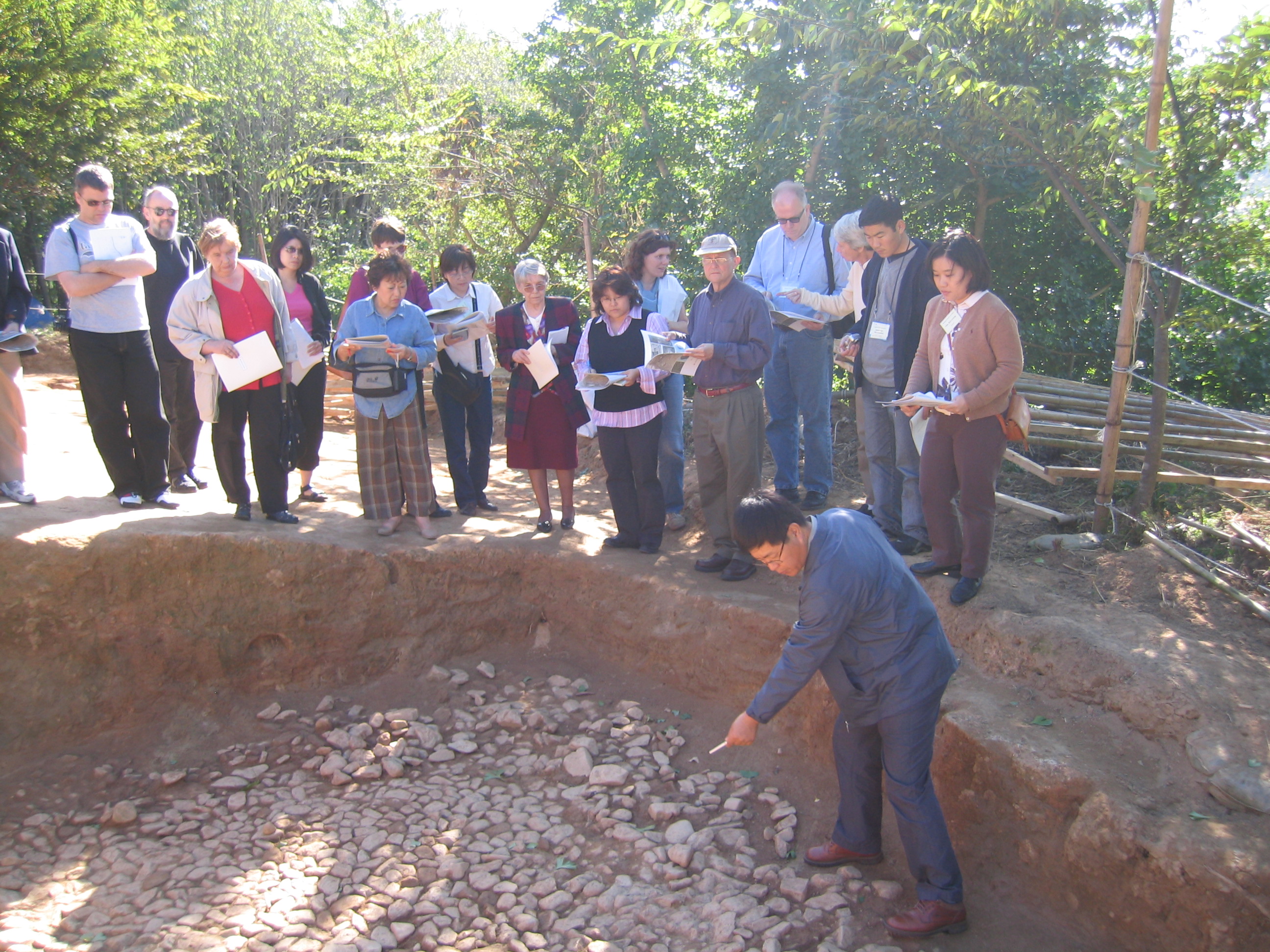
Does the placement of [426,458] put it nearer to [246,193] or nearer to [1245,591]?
[1245,591]

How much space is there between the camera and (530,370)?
5047 mm

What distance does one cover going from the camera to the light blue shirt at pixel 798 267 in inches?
193

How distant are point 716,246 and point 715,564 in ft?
5.33

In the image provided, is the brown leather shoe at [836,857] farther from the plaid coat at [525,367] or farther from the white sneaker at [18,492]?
the white sneaker at [18,492]

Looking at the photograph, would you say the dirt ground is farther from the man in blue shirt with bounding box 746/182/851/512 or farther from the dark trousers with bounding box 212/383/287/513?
the man in blue shirt with bounding box 746/182/851/512

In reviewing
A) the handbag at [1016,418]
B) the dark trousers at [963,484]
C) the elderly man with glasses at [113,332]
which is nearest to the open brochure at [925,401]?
the dark trousers at [963,484]

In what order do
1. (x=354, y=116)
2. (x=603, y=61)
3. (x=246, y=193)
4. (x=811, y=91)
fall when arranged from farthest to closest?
(x=246, y=193) → (x=354, y=116) → (x=603, y=61) → (x=811, y=91)

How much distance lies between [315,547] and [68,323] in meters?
1.68

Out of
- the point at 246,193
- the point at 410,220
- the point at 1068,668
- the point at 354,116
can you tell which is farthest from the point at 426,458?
the point at 246,193

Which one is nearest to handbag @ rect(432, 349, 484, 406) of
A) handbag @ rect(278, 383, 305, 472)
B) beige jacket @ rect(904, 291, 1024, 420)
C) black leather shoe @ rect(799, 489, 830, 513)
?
handbag @ rect(278, 383, 305, 472)

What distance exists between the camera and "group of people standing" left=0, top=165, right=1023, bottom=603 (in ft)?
14.6

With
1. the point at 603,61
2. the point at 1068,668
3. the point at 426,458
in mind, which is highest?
the point at 603,61

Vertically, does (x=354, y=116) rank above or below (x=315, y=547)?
above

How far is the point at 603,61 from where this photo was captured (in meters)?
7.77
